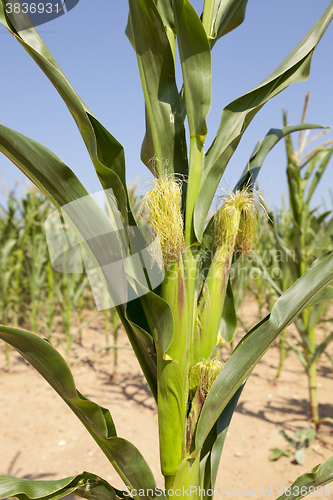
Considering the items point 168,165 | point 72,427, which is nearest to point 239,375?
point 168,165

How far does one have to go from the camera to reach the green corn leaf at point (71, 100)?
0.43m

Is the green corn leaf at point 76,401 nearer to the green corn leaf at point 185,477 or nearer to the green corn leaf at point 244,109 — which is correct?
the green corn leaf at point 185,477

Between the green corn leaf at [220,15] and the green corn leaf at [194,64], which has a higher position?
the green corn leaf at [220,15]

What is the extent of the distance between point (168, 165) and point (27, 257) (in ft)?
8.51

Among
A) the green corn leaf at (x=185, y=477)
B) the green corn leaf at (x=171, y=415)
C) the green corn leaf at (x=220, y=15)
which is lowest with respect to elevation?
the green corn leaf at (x=185, y=477)

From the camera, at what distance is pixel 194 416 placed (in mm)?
530

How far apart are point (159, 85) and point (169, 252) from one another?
10.0 inches

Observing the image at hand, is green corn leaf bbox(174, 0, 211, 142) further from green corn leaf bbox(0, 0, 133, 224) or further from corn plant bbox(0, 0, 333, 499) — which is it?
green corn leaf bbox(0, 0, 133, 224)

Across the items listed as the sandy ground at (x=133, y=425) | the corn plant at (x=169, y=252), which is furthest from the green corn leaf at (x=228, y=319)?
the sandy ground at (x=133, y=425)

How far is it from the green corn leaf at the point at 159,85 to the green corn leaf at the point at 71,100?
8cm

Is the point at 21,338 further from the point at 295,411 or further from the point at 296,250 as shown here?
the point at 295,411

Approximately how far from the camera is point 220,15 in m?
0.63

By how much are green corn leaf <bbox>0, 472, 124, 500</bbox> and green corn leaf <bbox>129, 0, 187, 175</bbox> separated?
48 cm

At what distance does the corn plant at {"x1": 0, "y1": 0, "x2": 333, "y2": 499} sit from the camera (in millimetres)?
460
